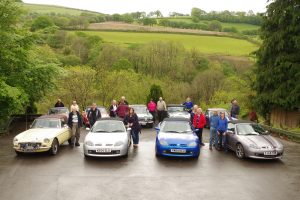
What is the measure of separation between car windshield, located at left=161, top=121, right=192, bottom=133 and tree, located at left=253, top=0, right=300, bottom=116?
30.9ft

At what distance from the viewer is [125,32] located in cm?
9412

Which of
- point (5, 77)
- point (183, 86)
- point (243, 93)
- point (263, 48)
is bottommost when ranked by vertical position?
point (183, 86)

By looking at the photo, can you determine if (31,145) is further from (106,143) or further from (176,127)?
(176,127)

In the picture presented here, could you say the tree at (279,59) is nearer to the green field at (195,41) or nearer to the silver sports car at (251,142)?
the silver sports car at (251,142)

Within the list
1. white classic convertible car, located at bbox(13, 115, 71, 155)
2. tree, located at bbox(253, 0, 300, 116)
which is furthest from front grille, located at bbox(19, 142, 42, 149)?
tree, located at bbox(253, 0, 300, 116)

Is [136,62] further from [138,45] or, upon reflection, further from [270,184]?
[270,184]

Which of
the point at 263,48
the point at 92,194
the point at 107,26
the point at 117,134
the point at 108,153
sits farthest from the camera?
the point at 107,26

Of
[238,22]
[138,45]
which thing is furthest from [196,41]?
[238,22]

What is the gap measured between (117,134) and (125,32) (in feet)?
266

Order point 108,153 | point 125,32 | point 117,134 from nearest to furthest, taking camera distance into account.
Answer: point 108,153, point 117,134, point 125,32

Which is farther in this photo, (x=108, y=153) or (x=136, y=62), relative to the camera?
(x=136, y=62)

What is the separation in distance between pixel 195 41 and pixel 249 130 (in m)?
72.9

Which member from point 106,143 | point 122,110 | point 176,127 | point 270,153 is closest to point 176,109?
point 122,110

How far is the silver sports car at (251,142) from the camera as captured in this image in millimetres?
14805
